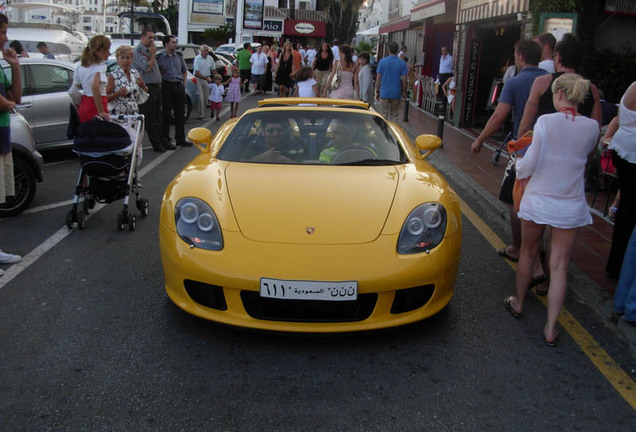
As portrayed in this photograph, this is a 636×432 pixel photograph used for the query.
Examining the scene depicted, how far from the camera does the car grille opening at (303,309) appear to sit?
335 cm

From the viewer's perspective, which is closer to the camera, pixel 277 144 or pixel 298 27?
pixel 277 144

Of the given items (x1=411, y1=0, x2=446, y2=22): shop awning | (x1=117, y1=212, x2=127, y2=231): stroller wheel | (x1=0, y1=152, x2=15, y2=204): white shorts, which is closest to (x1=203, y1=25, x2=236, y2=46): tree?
(x1=411, y1=0, x2=446, y2=22): shop awning

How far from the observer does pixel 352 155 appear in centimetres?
454

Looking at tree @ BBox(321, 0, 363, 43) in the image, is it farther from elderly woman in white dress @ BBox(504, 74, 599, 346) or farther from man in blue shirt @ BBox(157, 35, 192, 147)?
elderly woman in white dress @ BBox(504, 74, 599, 346)

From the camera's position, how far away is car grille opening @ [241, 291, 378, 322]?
3352 millimetres

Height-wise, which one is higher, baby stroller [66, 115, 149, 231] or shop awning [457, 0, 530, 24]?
shop awning [457, 0, 530, 24]

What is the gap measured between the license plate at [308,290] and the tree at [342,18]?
247 ft

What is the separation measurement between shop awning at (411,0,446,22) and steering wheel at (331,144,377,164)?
14.0 meters

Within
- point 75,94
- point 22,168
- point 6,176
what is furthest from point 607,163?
point 22,168

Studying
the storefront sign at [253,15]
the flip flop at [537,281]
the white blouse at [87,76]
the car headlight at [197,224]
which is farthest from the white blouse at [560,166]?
the storefront sign at [253,15]

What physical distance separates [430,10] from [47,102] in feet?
42.1

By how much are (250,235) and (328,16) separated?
249ft

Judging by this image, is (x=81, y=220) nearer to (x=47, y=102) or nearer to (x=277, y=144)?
(x=277, y=144)

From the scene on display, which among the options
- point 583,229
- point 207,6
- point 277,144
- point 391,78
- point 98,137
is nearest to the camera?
point 277,144
